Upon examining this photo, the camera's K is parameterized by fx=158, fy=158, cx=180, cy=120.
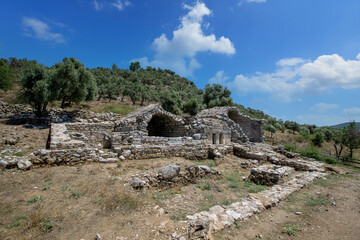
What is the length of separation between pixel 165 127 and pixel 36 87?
11785 mm

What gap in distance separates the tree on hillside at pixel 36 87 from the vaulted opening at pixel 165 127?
984 cm

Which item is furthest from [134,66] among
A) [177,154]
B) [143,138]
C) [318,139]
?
[177,154]

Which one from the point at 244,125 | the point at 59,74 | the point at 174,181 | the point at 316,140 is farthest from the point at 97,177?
the point at 316,140

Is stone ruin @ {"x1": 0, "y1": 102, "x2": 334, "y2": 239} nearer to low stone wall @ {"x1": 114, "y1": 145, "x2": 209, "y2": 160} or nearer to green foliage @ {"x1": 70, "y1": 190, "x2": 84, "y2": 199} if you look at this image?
low stone wall @ {"x1": 114, "y1": 145, "x2": 209, "y2": 160}

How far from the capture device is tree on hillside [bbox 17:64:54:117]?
14.1 meters

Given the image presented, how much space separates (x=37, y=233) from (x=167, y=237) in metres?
2.47

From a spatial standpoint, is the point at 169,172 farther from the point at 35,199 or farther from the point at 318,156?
the point at 318,156

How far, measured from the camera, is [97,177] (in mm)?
5547

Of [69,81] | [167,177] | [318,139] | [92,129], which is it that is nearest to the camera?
[167,177]

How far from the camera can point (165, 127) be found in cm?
1462

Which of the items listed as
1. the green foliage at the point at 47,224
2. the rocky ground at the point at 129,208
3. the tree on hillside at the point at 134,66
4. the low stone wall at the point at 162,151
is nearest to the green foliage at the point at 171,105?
the low stone wall at the point at 162,151

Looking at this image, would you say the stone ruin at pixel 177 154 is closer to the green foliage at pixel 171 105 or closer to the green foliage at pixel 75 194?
the green foliage at pixel 75 194

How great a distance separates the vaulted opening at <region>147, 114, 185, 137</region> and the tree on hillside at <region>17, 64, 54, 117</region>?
9836mm

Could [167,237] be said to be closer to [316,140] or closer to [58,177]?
[58,177]
